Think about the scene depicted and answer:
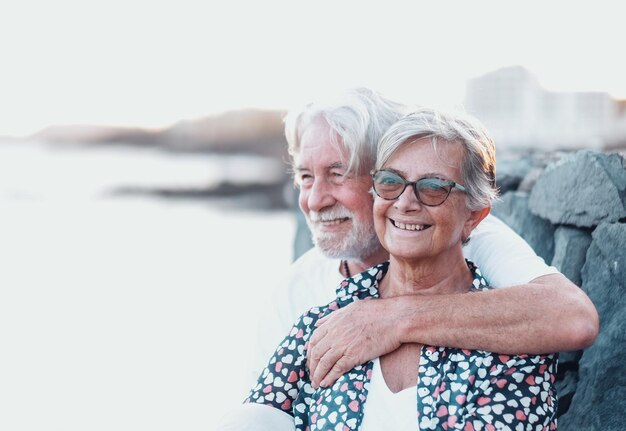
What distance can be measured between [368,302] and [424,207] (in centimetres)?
32

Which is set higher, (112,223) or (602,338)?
(602,338)

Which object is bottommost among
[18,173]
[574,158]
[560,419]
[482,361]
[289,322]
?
[18,173]

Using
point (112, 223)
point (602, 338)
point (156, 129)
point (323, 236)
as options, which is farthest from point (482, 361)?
point (156, 129)

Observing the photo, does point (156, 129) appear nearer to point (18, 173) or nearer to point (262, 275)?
point (18, 173)

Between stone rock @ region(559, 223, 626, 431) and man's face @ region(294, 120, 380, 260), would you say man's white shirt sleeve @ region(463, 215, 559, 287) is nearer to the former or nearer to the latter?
stone rock @ region(559, 223, 626, 431)

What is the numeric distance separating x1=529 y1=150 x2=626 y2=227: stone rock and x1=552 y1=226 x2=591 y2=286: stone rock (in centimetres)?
5

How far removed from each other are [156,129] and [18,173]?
20.3ft

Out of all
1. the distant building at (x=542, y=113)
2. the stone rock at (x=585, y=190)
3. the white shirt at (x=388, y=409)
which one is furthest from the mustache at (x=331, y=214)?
the distant building at (x=542, y=113)

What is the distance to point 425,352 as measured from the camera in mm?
1975

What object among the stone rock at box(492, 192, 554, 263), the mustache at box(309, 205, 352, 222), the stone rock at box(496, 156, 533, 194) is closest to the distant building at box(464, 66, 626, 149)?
the stone rock at box(496, 156, 533, 194)

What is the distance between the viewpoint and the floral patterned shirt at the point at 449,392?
1.83 m

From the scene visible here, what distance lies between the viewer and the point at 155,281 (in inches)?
296

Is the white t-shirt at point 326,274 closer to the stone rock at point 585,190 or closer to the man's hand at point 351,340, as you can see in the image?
the stone rock at point 585,190

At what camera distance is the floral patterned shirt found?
1.83 m
